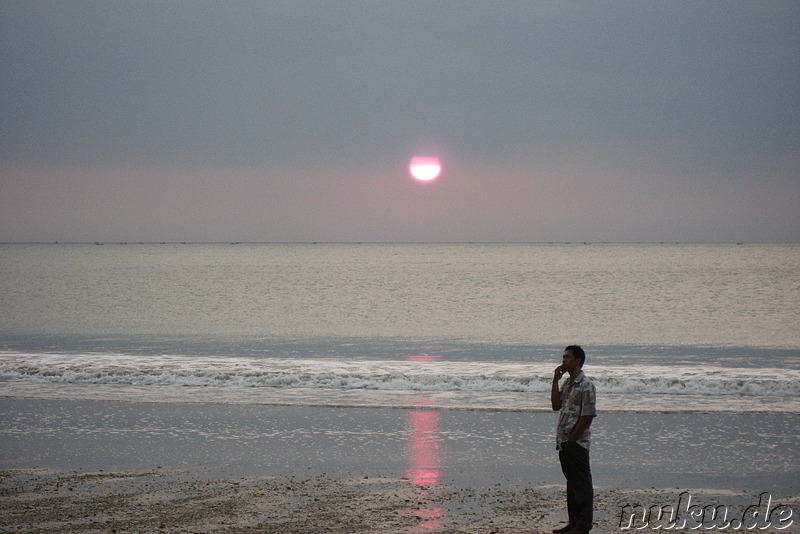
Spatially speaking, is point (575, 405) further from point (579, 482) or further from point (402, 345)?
point (402, 345)

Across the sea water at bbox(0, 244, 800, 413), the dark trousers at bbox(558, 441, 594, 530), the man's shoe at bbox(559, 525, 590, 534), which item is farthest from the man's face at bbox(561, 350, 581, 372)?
the sea water at bbox(0, 244, 800, 413)

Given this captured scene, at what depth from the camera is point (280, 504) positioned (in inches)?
298

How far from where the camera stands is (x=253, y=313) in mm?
47344

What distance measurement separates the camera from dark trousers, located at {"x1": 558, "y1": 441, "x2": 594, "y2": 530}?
6539mm

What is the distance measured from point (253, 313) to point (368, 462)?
128 ft

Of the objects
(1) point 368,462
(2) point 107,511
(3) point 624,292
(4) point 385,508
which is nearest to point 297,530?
(4) point 385,508

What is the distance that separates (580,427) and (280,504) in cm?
328

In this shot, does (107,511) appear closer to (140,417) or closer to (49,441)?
(49,441)

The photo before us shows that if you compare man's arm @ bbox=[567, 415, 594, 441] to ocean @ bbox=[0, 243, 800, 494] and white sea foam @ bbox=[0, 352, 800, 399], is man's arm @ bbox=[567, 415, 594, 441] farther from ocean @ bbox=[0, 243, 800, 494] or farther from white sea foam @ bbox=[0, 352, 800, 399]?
white sea foam @ bbox=[0, 352, 800, 399]

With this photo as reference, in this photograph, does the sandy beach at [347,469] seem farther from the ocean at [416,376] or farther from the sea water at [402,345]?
the sea water at [402,345]

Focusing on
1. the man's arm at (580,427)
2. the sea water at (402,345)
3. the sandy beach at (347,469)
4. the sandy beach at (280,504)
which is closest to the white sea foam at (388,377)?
the sea water at (402,345)

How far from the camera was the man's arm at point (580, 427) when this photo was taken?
252 inches

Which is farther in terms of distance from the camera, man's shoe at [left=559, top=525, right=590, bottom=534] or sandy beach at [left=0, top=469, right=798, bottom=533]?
sandy beach at [left=0, top=469, right=798, bottom=533]

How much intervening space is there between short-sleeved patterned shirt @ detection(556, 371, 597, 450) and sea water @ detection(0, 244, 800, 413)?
7.23 m
